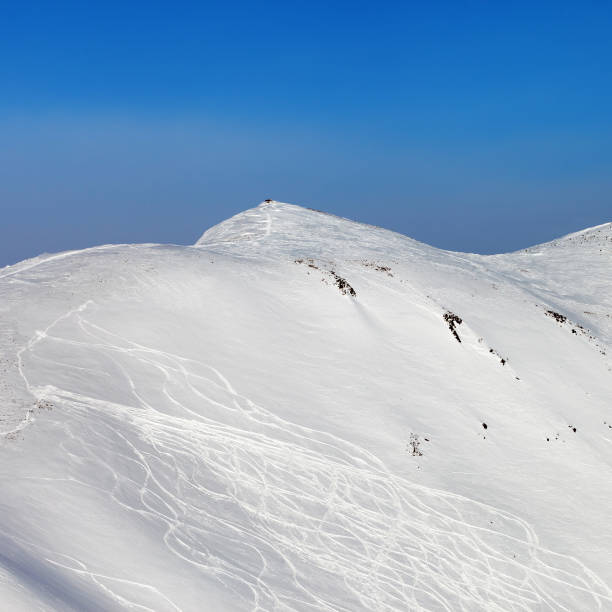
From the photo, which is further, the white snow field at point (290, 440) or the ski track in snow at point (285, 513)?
the ski track in snow at point (285, 513)

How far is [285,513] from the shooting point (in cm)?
1820

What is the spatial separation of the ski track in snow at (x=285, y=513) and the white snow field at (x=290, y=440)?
72mm

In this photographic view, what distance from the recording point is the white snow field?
1472cm

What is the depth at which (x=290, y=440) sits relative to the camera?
21578 mm

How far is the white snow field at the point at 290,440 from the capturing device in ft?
48.3

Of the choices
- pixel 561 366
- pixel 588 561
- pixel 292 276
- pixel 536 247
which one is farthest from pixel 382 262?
pixel 536 247

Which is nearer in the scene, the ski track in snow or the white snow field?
the white snow field

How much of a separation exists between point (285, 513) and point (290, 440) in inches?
143

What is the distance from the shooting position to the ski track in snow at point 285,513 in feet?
51.7

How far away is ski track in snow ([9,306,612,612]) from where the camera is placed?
51.7 feet

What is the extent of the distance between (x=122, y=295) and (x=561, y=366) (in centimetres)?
2140

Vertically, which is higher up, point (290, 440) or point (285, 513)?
point (290, 440)

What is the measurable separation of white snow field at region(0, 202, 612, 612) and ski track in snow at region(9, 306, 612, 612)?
0.07 metres

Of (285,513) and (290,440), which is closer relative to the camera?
(285,513)
